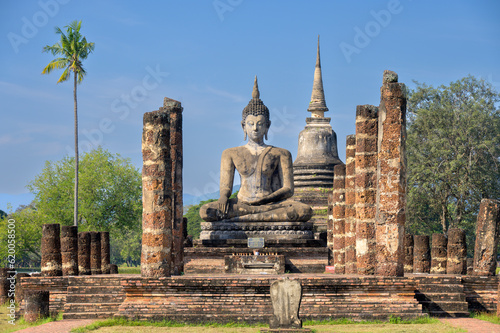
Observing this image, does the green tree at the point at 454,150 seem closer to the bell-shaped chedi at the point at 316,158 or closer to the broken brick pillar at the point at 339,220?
the bell-shaped chedi at the point at 316,158

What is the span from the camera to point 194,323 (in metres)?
14.6

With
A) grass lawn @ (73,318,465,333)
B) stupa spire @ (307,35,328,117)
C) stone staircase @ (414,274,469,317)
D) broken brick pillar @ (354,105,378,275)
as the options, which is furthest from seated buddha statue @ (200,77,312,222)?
stupa spire @ (307,35,328,117)

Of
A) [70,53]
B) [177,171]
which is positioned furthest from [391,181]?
[70,53]

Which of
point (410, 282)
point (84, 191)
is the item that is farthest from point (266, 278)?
point (84, 191)

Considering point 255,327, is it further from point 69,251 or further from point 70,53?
point 70,53

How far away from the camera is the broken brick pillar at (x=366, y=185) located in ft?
56.7

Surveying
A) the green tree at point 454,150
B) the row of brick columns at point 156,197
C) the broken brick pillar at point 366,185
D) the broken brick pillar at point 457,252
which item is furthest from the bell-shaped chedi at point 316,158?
the row of brick columns at point 156,197

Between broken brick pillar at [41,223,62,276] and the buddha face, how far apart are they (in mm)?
7250

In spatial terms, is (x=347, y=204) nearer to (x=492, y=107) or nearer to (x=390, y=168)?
(x=390, y=168)

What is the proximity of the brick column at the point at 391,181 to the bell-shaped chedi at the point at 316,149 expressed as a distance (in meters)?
21.7

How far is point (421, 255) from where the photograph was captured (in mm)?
21453

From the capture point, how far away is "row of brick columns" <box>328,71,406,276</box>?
15.6m

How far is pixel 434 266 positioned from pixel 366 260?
451 centimetres

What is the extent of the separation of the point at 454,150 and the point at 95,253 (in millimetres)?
22453
